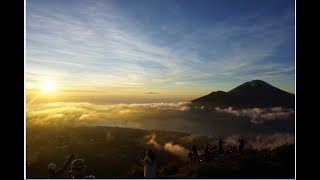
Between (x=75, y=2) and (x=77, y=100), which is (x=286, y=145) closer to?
(x=77, y=100)

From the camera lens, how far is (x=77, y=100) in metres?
6.66

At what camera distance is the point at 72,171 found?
6266 millimetres

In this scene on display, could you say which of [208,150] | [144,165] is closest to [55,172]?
[144,165]

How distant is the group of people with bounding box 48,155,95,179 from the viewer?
6.24 meters

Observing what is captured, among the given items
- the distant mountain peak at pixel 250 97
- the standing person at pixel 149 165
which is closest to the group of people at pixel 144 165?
the standing person at pixel 149 165

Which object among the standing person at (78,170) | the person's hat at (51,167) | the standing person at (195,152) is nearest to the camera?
the standing person at (78,170)

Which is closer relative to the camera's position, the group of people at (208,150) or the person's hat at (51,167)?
the person's hat at (51,167)

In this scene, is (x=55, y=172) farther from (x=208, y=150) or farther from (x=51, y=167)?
(x=208, y=150)

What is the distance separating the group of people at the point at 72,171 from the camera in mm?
6238

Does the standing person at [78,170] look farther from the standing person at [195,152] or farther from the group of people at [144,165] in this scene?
the standing person at [195,152]

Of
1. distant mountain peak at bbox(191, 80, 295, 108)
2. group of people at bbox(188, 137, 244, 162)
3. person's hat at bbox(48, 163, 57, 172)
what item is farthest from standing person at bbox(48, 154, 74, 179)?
distant mountain peak at bbox(191, 80, 295, 108)
